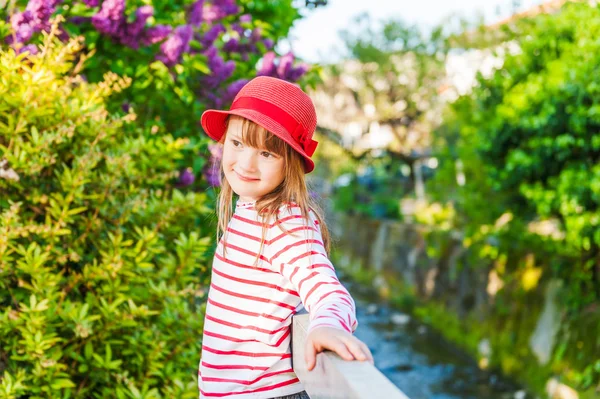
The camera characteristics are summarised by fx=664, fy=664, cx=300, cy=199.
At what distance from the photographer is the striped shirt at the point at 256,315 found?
5.26 ft

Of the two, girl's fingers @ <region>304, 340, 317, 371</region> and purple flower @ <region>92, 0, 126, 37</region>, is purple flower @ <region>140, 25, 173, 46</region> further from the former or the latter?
girl's fingers @ <region>304, 340, 317, 371</region>

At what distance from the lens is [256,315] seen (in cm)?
163

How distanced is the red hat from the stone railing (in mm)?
475

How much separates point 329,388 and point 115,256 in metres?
1.30

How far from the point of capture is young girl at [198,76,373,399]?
63.0 inches

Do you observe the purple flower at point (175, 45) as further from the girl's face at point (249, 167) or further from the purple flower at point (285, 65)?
the girl's face at point (249, 167)

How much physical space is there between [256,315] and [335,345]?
1.35ft

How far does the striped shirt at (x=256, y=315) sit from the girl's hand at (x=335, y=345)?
0.27 meters

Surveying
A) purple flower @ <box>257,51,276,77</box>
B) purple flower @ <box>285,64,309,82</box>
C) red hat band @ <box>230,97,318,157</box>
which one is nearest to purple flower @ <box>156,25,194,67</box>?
purple flower @ <box>257,51,276,77</box>

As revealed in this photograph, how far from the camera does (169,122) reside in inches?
141

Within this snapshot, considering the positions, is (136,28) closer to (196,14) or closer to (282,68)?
(196,14)

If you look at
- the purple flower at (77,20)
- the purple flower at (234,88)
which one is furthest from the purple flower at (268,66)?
the purple flower at (77,20)

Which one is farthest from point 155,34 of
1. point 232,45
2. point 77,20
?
point 232,45

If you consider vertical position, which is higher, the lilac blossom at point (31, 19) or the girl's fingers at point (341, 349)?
the lilac blossom at point (31, 19)
